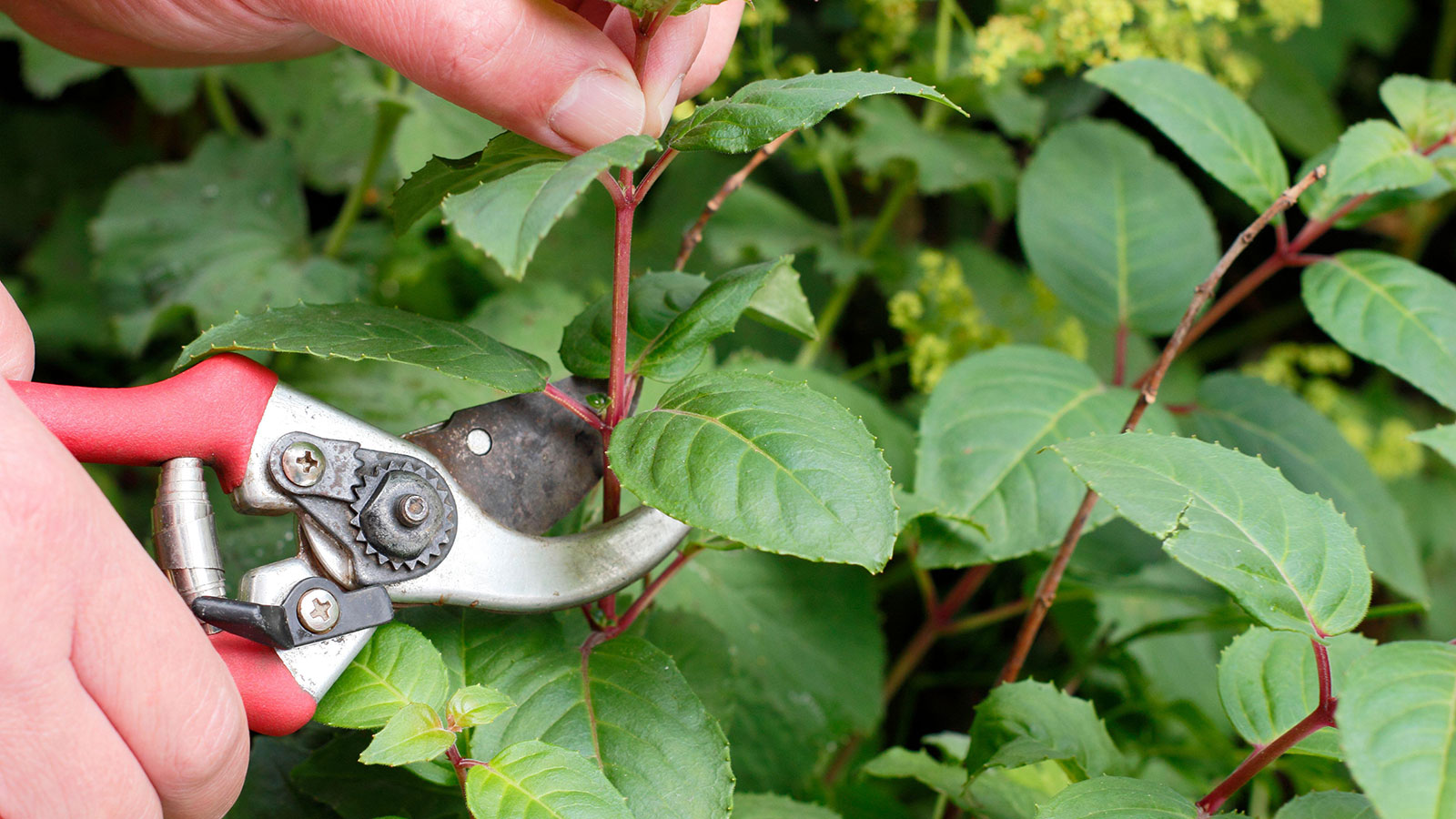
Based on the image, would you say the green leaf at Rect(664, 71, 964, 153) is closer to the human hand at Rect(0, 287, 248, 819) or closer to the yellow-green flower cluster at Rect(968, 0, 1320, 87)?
the human hand at Rect(0, 287, 248, 819)

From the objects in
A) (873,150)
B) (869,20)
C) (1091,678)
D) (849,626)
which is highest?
(869,20)


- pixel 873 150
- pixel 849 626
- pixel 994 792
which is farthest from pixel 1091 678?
pixel 873 150

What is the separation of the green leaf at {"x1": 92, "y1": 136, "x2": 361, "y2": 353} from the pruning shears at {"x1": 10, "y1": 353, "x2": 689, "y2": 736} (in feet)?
1.98

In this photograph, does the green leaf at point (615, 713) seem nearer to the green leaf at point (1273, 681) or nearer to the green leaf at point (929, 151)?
the green leaf at point (1273, 681)

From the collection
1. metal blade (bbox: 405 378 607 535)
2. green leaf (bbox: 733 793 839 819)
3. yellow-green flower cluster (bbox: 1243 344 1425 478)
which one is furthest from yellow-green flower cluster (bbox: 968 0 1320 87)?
green leaf (bbox: 733 793 839 819)

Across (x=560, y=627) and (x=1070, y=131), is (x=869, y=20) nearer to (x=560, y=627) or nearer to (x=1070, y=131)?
(x=1070, y=131)

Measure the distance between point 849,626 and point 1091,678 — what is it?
42cm

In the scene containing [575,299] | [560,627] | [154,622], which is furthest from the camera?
[575,299]

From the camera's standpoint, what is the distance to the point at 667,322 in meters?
0.69

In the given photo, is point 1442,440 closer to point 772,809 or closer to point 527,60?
point 772,809

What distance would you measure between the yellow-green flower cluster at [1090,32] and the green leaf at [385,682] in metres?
0.85

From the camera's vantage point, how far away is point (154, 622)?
0.49m

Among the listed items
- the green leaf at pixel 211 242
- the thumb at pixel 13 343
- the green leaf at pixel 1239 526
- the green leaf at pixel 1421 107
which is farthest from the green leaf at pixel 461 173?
the green leaf at pixel 1421 107

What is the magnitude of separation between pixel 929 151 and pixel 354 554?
86 cm
